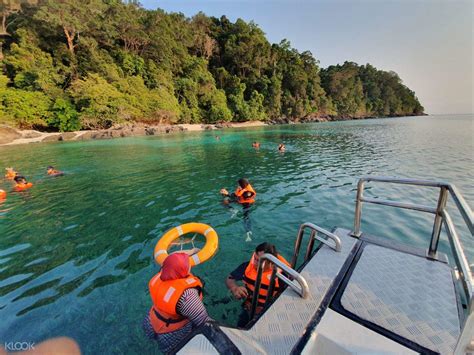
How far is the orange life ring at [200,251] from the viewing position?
13.3 ft

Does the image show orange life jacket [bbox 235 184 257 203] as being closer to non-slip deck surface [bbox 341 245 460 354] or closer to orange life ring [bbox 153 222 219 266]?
orange life ring [bbox 153 222 219 266]

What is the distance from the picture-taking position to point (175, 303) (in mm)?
2254

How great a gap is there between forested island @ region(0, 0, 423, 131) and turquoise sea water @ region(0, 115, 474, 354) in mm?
23079

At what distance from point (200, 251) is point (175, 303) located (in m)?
1.95

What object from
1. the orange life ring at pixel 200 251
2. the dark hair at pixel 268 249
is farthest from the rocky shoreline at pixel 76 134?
the dark hair at pixel 268 249

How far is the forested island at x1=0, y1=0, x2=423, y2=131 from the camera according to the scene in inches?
1184

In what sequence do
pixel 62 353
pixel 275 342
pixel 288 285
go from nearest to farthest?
1. pixel 275 342
2. pixel 288 285
3. pixel 62 353

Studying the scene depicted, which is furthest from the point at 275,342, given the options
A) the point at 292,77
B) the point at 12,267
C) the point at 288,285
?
the point at 292,77

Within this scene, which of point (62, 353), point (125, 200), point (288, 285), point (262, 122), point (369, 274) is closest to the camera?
point (288, 285)

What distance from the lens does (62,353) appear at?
2.70 metres

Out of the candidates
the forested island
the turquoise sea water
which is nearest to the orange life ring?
the turquoise sea water

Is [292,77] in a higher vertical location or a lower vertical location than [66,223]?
higher

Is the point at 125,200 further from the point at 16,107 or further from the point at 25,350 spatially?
the point at 16,107

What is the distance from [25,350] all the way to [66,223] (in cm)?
393
